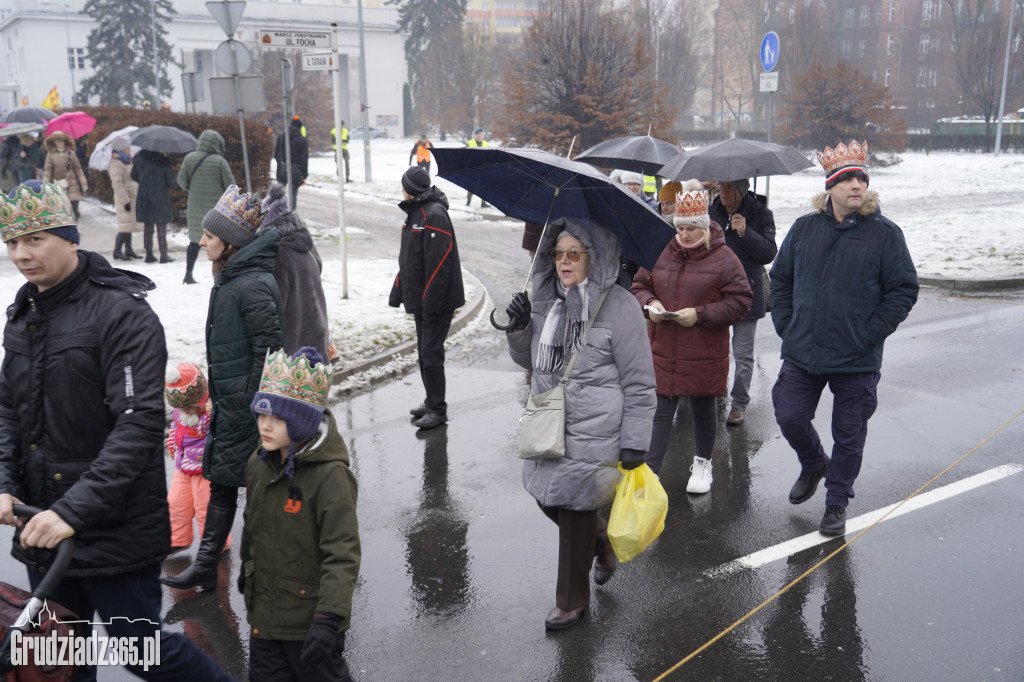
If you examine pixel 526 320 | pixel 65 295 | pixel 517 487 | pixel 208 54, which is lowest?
pixel 517 487

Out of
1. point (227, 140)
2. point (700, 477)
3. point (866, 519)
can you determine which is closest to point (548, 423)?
point (700, 477)

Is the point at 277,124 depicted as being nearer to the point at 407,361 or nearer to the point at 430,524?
the point at 407,361

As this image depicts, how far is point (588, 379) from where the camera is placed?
4.26 m

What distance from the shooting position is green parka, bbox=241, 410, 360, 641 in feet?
10.7

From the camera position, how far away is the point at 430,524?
5.64 m

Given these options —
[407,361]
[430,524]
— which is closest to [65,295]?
[430,524]

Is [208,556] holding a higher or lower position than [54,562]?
lower

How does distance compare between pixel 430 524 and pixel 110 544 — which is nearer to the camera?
pixel 110 544

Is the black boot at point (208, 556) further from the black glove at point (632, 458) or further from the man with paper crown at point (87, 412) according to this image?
the black glove at point (632, 458)

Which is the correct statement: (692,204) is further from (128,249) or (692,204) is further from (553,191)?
(128,249)

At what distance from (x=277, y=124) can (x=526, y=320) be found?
2929cm

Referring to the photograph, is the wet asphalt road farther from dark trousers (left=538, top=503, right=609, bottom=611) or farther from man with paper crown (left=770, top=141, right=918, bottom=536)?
man with paper crown (left=770, top=141, right=918, bottom=536)

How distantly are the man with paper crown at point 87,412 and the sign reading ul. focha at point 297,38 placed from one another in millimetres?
7958

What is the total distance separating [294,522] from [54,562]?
0.80 meters
